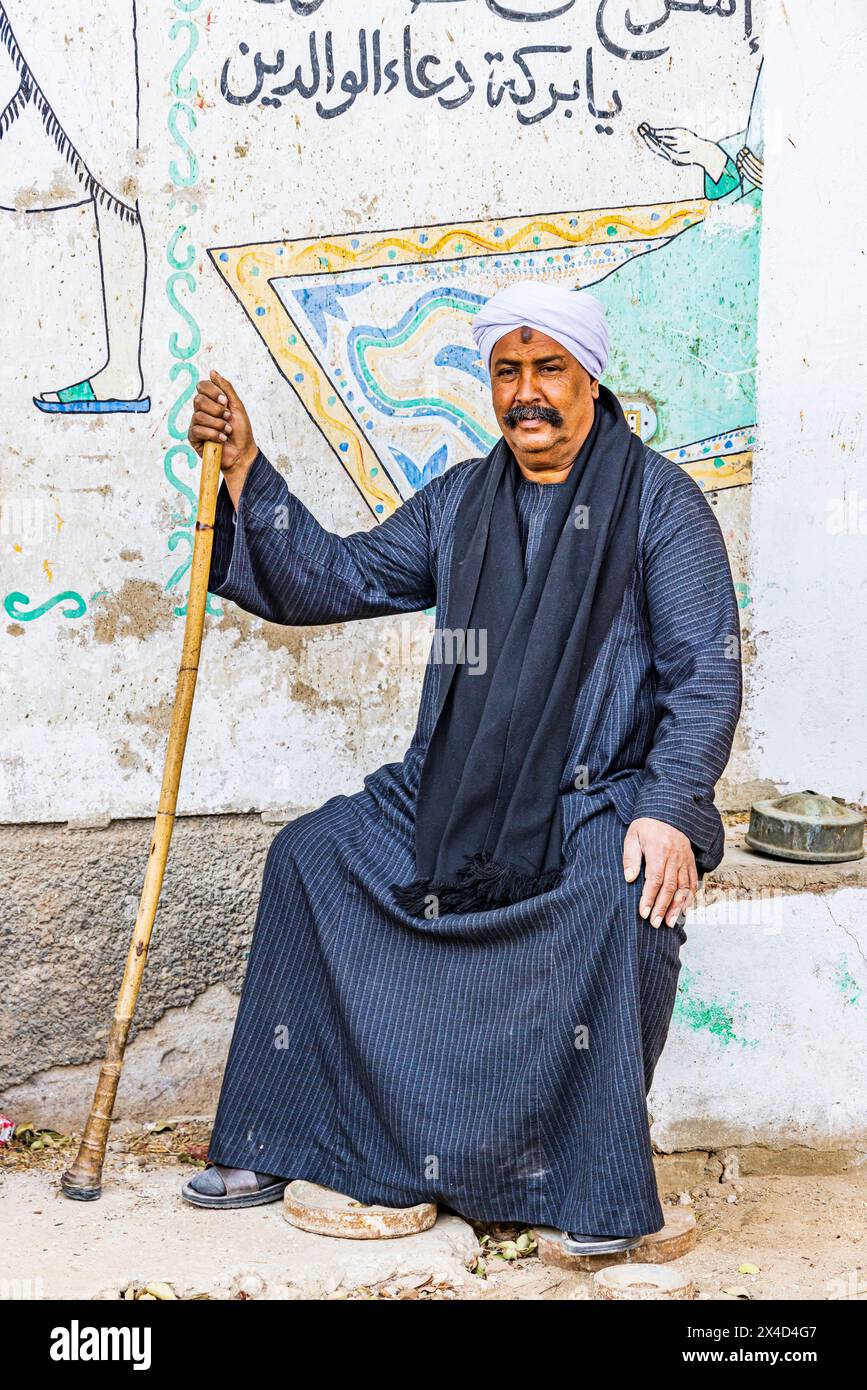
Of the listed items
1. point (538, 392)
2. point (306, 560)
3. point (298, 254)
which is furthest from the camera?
point (298, 254)

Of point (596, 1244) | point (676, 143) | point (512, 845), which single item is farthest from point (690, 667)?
point (676, 143)

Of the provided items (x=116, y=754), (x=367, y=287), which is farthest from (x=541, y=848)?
(x=367, y=287)

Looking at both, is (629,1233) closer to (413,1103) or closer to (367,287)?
(413,1103)

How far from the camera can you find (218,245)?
13.1 feet

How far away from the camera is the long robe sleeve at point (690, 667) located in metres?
3.16

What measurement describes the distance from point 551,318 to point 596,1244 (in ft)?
6.45

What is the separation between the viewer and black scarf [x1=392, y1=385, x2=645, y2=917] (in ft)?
10.6

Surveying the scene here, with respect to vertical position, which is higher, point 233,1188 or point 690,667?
point 690,667

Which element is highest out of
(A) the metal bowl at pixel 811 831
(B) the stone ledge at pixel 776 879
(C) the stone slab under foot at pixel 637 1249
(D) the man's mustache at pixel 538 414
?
(D) the man's mustache at pixel 538 414

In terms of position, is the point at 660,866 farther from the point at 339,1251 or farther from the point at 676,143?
the point at 676,143

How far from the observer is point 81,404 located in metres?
3.98

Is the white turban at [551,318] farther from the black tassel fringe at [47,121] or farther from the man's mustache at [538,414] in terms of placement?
the black tassel fringe at [47,121]

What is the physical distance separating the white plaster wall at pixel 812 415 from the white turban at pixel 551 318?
948 mm

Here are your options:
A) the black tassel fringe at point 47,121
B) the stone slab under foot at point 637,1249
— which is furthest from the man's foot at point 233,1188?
the black tassel fringe at point 47,121
